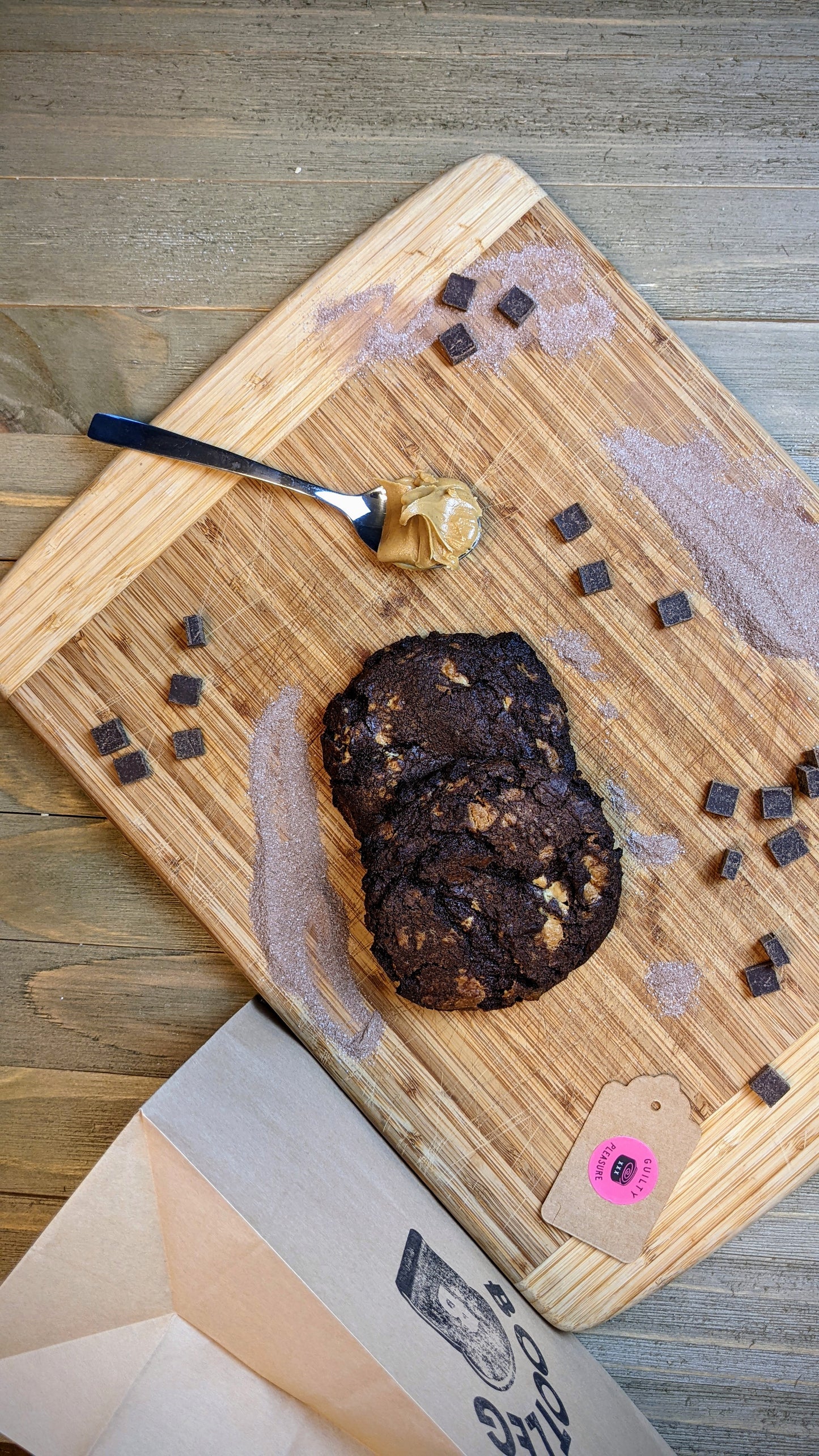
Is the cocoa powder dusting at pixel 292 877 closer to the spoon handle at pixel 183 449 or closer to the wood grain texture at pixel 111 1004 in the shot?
the wood grain texture at pixel 111 1004

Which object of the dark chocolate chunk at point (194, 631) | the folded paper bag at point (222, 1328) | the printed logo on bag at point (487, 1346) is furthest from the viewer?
the dark chocolate chunk at point (194, 631)

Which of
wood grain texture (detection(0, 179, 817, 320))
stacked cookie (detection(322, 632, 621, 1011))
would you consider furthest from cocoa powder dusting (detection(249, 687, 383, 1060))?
wood grain texture (detection(0, 179, 817, 320))

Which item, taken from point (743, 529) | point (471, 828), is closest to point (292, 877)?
point (471, 828)

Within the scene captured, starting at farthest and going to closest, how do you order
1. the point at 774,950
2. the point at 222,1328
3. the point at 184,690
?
the point at 184,690
the point at 774,950
the point at 222,1328

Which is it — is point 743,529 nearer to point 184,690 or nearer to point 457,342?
point 457,342

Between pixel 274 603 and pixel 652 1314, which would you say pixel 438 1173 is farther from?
pixel 274 603

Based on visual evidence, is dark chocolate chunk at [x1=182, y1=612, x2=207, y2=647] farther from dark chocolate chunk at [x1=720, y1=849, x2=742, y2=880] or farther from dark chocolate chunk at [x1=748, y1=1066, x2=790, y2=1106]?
dark chocolate chunk at [x1=748, y1=1066, x2=790, y2=1106]

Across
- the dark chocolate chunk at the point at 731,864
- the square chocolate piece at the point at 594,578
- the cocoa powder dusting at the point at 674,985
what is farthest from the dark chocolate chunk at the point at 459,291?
the cocoa powder dusting at the point at 674,985
